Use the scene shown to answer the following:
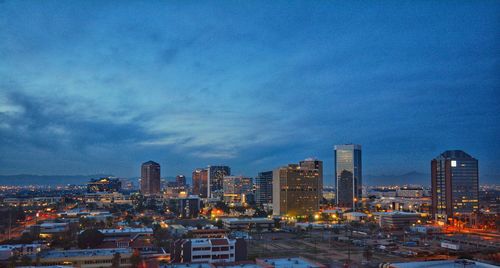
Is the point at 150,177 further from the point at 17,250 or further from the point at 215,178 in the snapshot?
the point at 17,250

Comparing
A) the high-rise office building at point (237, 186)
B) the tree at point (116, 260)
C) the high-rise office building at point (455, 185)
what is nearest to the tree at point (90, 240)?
the tree at point (116, 260)

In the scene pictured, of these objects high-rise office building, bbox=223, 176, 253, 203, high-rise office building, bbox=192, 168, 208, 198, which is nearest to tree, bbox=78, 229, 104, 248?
high-rise office building, bbox=223, 176, 253, 203

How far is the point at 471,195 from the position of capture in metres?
27.1

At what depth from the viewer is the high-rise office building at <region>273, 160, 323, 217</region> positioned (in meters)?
30.3

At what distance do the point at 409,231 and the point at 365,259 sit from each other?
1004cm

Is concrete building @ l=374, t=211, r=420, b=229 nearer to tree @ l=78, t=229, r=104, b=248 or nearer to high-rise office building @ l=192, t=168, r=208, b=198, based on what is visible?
tree @ l=78, t=229, r=104, b=248

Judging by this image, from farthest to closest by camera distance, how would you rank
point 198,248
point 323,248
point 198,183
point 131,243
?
1. point 198,183
2. point 323,248
3. point 131,243
4. point 198,248

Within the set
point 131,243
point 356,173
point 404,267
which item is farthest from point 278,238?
point 356,173

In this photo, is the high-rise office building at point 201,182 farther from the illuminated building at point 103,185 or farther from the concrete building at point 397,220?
the concrete building at point 397,220

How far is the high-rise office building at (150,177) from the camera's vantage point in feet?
227

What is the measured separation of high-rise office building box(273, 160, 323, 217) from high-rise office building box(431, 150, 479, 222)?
783 cm

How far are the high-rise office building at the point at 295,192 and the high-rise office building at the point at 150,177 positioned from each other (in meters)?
41.4

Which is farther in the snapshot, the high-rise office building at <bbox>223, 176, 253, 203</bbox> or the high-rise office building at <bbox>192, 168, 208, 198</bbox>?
the high-rise office building at <bbox>192, 168, 208, 198</bbox>

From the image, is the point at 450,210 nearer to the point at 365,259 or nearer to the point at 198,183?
the point at 365,259
